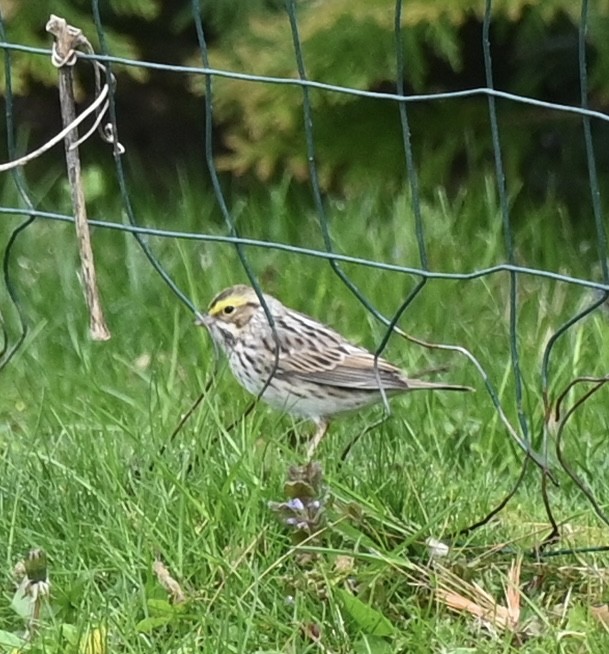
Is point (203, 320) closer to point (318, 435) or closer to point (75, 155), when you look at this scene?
point (318, 435)

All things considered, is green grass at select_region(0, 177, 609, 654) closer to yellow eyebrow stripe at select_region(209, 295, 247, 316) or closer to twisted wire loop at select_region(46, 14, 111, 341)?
yellow eyebrow stripe at select_region(209, 295, 247, 316)

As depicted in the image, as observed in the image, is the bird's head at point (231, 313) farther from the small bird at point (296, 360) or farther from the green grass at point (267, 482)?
the green grass at point (267, 482)

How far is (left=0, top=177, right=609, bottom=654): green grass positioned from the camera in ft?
10.6

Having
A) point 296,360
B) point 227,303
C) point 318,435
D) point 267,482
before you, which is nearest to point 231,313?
point 227,303

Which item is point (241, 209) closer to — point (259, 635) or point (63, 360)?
point (63, 360)

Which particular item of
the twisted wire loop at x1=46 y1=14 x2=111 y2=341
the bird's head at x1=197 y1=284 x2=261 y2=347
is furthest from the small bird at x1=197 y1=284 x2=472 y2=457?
the twisted wire loop at x1=46 y1=14 x2=111 y2=341

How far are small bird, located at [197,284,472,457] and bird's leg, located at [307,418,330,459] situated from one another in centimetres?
1

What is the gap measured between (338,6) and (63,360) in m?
1.68

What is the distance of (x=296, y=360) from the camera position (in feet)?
14.8

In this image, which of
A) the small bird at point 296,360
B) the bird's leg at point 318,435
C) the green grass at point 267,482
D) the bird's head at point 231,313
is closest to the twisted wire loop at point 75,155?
the green grass at point 267,482

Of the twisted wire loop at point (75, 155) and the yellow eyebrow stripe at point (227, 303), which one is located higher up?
the twisted wire loop at point (75, 155)

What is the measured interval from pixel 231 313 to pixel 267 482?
1.12 m

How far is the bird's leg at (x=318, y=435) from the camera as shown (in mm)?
3865

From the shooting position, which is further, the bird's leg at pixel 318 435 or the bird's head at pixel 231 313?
the bird's head at pixel 231 313
